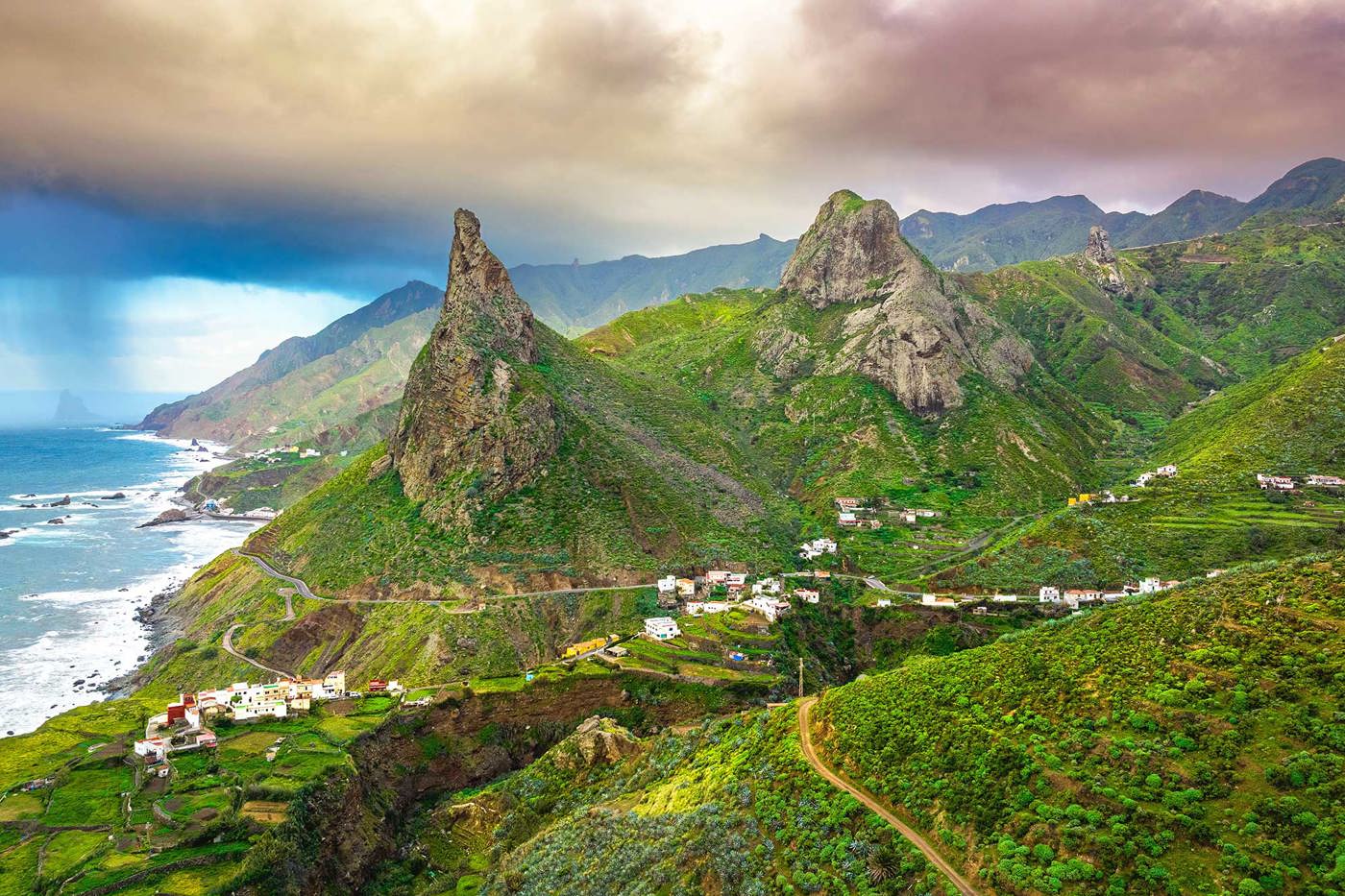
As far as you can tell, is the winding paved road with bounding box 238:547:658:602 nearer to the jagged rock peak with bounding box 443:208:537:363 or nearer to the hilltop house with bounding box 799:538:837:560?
the hilltop house with bounding box 799:538:837:560

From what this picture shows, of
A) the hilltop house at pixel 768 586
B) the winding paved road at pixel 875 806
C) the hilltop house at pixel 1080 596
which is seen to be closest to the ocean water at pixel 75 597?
the hilltop house at pixel 768 586

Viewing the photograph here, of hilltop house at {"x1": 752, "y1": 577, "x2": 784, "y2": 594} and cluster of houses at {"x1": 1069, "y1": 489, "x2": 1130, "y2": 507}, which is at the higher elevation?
cluster of houses at {"x1": 1069, "y1": 489, "x2": 1130, "y2": 507}

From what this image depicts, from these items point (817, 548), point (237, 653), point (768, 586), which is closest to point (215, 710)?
point (237, 653)

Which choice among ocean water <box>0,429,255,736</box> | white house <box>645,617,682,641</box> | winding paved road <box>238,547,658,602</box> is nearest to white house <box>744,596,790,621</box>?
white house <box>645,617,682,641</box>

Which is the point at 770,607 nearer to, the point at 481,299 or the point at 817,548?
the point at 817,548

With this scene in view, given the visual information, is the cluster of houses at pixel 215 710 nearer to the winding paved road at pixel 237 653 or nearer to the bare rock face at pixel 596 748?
the winding paved road at pixel 237 653
